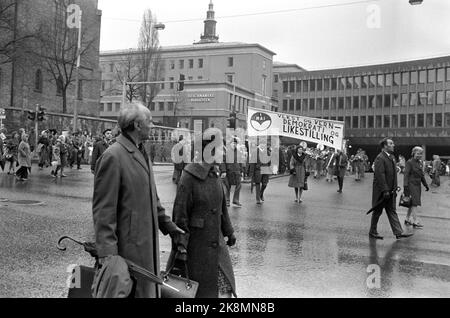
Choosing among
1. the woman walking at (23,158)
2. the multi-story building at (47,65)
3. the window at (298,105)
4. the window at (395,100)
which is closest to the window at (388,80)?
the window at (395,100)

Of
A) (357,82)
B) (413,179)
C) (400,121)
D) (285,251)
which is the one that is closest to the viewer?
(285,251)

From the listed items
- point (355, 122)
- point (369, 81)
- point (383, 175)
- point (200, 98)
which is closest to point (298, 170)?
point (383, 175)

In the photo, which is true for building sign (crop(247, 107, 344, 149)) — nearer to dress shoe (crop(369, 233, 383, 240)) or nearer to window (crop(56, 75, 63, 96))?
dress shoe (crop(369, 233, 383, 240))

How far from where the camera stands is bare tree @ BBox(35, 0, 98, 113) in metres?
49.2

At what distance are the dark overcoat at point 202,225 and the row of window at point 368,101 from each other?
80902 mm

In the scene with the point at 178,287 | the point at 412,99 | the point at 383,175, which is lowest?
the point at 178,287

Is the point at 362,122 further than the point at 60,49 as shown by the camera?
Yes

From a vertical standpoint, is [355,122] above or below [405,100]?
below

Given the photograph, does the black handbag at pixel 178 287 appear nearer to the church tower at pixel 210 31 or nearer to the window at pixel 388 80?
the window at pixel 388 80

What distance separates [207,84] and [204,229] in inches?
3135

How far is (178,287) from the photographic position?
4.12 metres

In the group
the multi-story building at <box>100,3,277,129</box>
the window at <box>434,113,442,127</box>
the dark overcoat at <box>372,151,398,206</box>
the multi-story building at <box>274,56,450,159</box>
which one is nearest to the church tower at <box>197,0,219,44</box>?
the multi-story building at <box>100,3,277,129</box>

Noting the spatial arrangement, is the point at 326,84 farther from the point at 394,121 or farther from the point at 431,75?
the point at 431,75
